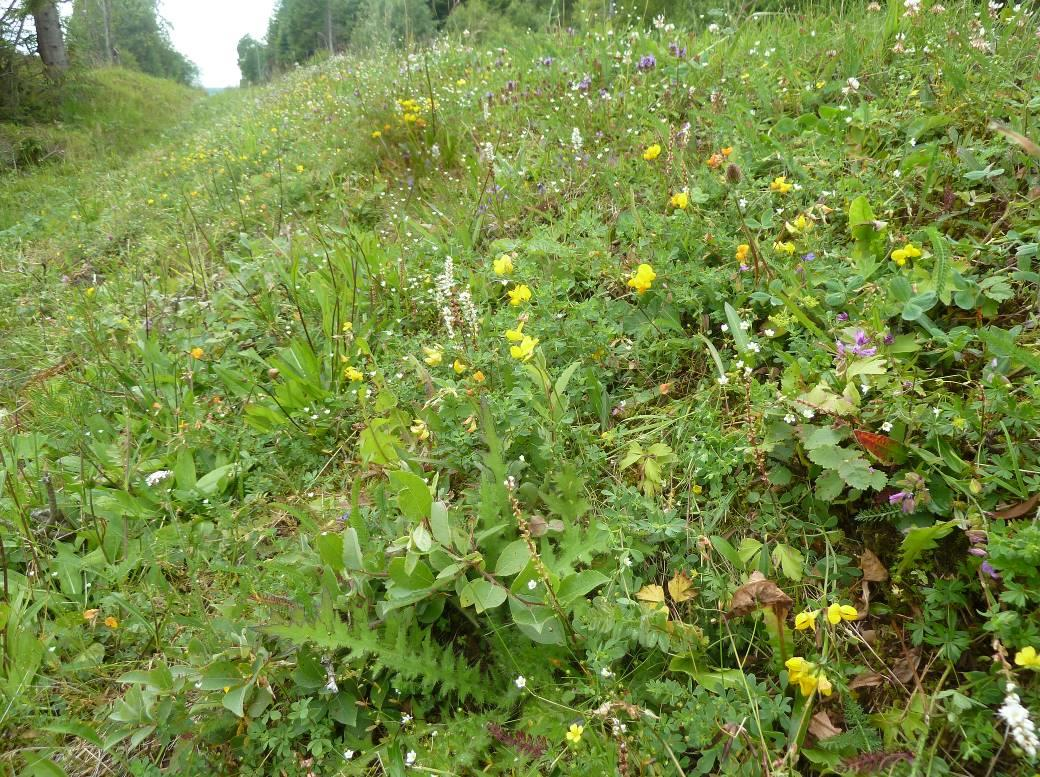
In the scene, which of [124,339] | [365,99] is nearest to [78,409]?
[124,339]

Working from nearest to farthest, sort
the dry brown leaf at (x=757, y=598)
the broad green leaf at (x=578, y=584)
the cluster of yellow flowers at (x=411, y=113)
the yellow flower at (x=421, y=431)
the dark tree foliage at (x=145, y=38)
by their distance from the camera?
the dry brown leaf at (x=757, y=598)
the broad green leaf at (x=578, y=584)
the yellow flower at (x=421, y=431)
the cluster of yellow flowers at (x=411, y=113)
the dark tree foliage at (x=145, y=38)

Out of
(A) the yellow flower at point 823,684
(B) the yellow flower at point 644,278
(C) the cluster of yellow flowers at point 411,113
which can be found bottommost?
(A) the yellow flower at point 823,684

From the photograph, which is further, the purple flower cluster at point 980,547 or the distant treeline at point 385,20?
the distant treeline at point 385,20

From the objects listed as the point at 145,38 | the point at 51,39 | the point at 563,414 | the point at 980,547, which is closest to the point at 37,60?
the point at 51,39

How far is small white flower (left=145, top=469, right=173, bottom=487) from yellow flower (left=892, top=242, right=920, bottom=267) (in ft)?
8.80

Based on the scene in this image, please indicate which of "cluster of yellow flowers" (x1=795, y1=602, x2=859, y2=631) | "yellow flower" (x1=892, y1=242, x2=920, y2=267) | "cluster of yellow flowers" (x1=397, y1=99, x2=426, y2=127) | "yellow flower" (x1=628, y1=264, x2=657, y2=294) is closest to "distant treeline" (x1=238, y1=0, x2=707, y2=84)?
"cluster of yellow flowers" (x1=397, y1=99, x2=426, y2=127)

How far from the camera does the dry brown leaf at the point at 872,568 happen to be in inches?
53.3

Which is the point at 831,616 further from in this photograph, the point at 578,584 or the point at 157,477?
the point at 157,477

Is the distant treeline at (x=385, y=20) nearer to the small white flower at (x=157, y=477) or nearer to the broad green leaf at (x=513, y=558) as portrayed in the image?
the small white flower at (x=157, y=477)

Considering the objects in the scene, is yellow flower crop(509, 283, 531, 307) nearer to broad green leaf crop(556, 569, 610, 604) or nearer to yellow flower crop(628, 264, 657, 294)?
yellow flower crop(628, 264, 657, 294)

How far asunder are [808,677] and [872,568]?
1.14 ft

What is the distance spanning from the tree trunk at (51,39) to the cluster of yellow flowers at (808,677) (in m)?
16.5

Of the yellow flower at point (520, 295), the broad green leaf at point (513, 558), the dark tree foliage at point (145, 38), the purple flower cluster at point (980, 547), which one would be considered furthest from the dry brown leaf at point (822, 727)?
the dark tree foliage at point (145, 38)

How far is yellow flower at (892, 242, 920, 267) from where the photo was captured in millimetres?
1747
